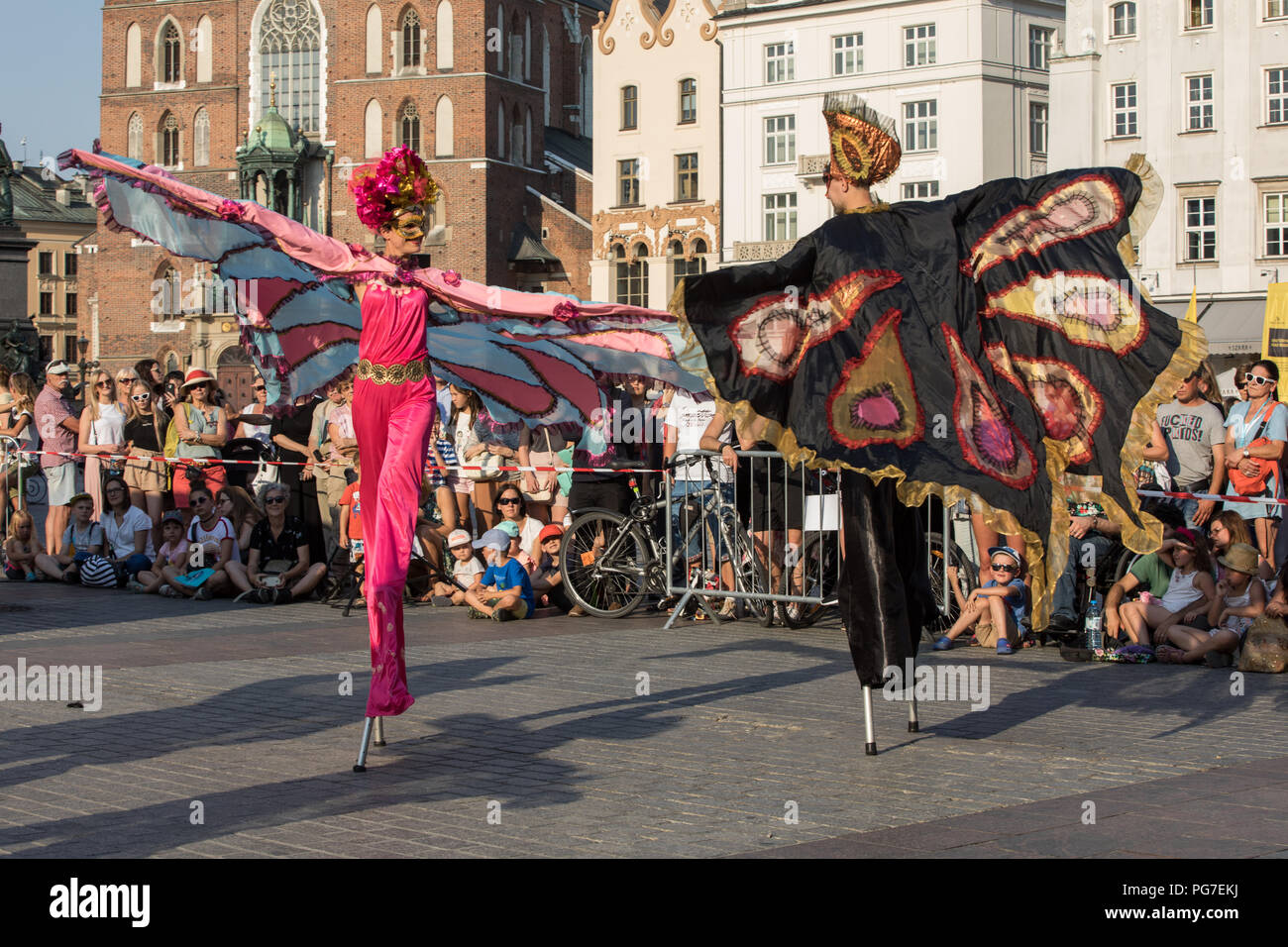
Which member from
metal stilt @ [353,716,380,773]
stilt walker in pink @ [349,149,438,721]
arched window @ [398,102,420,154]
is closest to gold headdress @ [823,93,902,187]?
stilt walker in pink @ [349,149,438,721]

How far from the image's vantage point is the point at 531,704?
934 centimetres

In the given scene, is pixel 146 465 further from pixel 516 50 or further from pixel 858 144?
pixel 516 50

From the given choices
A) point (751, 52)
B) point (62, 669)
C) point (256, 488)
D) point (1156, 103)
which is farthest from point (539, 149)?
point (62, 669)

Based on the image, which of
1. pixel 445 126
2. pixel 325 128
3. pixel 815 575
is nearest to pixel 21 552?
pixel 815 575

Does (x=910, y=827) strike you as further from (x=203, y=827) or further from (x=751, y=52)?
(x=751, y=52)

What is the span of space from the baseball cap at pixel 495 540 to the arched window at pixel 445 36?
209ft

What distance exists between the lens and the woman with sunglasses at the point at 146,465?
1731 centimetres

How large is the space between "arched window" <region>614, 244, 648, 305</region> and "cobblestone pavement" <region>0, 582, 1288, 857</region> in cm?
5747

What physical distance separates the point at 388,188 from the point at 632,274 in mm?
61994

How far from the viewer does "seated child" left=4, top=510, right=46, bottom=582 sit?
57.6 feet

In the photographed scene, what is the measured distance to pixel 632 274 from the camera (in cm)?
6969

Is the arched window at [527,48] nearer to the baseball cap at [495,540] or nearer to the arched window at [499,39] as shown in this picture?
the arched window at [499,39]

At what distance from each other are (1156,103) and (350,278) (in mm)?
43729

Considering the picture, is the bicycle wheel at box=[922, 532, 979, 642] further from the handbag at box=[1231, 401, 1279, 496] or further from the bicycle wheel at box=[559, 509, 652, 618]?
the bicycle wheel at box=[559, 509, 652, 618]
